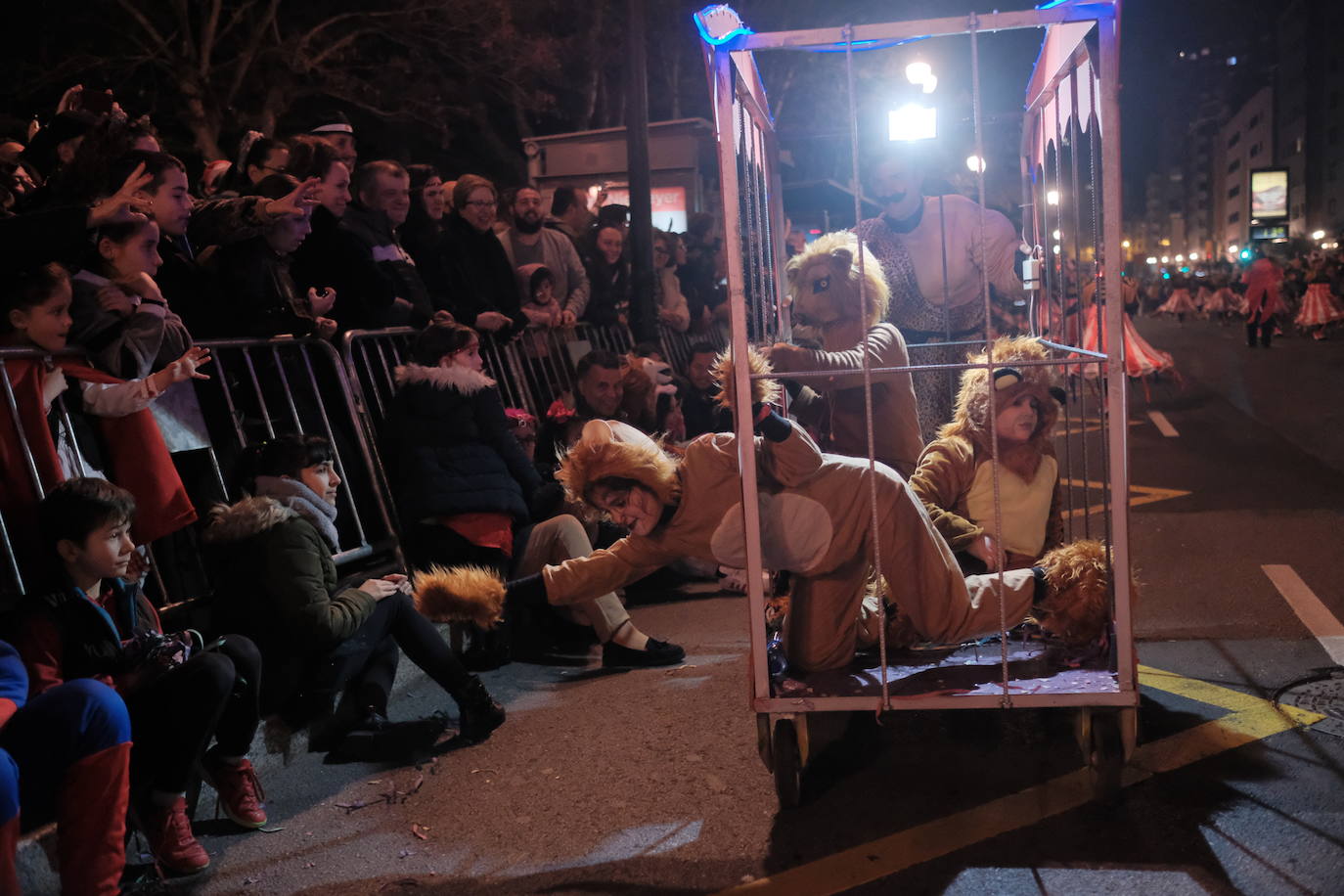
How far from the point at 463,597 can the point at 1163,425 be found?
432 inches

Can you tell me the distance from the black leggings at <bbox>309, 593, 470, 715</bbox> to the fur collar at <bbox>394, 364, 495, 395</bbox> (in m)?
1.27

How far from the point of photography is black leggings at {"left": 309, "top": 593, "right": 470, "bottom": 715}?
4.66 metres

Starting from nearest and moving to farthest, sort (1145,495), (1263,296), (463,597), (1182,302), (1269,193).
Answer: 1. (463,597)
2. (1145,495)
3. (1263,296)
4. (1182,302)
5. (1269,193)

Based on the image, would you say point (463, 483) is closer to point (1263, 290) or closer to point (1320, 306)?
point (1263, 290)

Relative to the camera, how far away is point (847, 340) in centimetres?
511

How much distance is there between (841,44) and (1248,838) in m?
2.60

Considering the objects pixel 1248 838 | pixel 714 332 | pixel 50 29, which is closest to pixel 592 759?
pixel 1248 838

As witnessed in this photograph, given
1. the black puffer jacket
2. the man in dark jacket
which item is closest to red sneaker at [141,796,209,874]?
the black puffer jacket

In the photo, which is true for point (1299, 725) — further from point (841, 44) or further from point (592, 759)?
point (841, 44)

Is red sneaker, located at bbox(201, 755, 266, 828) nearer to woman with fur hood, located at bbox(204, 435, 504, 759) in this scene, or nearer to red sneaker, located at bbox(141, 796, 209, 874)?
red sneaker, located at bbox(141, 796, 209, 874)

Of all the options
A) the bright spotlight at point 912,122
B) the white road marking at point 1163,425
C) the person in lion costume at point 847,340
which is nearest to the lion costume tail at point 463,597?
the person in lion costume at point 847,340

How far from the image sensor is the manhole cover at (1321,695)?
4352 millimetres

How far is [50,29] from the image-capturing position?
55.3ft

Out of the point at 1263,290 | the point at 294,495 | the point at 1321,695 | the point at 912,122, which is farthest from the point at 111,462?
the point at 1263,290
